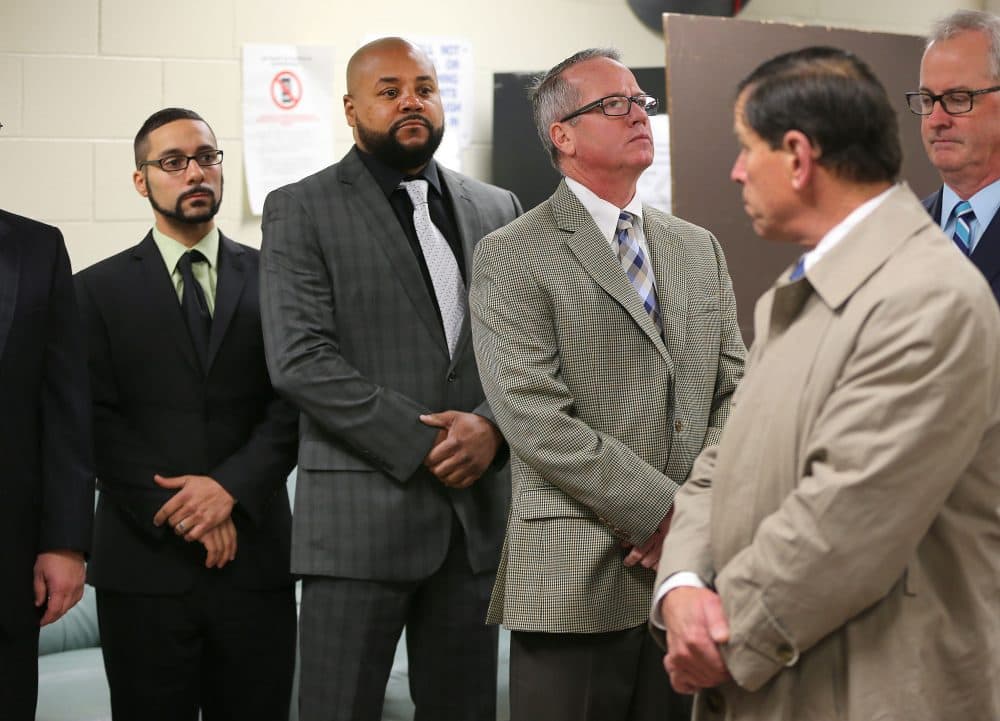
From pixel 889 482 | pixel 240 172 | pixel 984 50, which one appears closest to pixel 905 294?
pixel 889 482

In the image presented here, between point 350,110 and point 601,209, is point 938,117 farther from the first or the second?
point 350,110

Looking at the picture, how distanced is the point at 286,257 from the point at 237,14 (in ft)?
5.09

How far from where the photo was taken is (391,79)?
95.9 inches

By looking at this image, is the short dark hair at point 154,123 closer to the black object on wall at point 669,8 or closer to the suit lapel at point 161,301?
the suit lapel at point 161,301

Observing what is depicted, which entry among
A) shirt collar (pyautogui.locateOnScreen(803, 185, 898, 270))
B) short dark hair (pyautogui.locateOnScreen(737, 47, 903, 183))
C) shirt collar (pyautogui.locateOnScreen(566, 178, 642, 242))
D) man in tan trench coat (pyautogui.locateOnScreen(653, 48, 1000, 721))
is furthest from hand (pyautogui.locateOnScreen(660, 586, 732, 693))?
shirt collar (pyautogui.locateOnScreen(566, 178, 642, 242))

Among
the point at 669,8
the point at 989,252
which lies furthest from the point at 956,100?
the point at 669,8

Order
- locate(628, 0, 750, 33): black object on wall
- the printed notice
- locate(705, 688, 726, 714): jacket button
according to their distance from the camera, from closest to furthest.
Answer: locate(705, 688, 726, 714): jacket button, the printed notice, locate(628, 0, 750, 33): black object on wall

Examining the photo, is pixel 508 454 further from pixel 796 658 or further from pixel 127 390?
pixel 796 658

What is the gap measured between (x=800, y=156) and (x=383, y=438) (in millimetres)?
1107

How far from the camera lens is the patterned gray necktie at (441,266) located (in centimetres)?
236

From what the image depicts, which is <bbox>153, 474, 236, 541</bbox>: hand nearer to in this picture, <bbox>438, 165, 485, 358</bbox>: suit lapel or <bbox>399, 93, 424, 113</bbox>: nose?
<bbox>438, 165, 485, 358</bbox>: suit lapel

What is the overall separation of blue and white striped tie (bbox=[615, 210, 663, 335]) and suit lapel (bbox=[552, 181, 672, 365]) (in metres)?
0.03

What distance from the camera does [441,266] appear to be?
239 centimetres

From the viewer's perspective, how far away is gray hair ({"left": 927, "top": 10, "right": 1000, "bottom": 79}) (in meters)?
2.17
